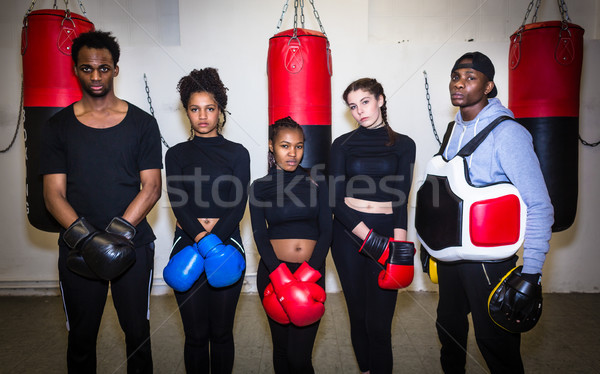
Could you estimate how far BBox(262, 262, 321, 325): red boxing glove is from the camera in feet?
5.95

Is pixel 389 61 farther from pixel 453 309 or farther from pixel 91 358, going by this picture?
pixel 91 358

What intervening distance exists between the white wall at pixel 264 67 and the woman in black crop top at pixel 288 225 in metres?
1.77

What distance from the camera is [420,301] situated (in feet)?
11.9

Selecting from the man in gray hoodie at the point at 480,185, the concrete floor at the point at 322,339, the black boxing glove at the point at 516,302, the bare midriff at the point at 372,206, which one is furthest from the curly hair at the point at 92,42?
the black boxing glove at the point at 516,302

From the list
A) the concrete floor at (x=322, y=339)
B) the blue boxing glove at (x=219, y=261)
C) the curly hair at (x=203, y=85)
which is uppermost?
the curly hair at (x=203, y=85)

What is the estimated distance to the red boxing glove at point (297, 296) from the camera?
1.75 metres

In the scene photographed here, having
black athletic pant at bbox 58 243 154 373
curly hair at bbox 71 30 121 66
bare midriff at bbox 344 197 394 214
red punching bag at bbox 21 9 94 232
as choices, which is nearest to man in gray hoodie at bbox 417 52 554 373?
bare midriff at bbox 344 197 394 214

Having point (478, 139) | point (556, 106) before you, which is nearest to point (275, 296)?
point (478, 139)

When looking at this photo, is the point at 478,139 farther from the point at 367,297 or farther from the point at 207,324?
the point at 207,324

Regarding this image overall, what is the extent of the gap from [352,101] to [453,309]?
1.16 meters

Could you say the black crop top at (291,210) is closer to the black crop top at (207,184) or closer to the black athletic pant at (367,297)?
the black crop top at (207,184)

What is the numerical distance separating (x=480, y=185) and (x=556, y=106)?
1007 mm

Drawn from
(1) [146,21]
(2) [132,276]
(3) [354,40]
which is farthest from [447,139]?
(1) [146,21]

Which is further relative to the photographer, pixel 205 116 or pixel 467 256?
pixel 205 116
